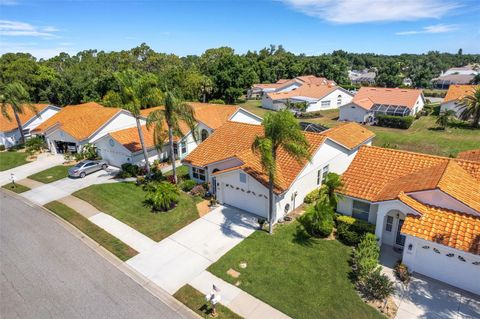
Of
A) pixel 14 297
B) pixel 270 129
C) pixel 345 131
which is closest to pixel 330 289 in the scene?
pixel 270 129

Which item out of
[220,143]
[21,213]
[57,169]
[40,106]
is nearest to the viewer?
[21,213]

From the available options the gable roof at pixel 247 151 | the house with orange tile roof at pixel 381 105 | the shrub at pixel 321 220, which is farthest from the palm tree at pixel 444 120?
the shrub at pixel 321 220

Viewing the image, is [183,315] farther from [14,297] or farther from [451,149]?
[451,149]

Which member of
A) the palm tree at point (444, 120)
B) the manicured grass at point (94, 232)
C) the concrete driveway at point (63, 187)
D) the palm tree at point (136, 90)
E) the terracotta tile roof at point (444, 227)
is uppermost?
the palm tree at point (136, 90)

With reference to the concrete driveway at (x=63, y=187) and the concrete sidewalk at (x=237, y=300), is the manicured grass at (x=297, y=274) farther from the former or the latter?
the concrete driveway at (x=63, y=187)

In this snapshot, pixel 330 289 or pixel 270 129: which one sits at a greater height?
pixel 270 129

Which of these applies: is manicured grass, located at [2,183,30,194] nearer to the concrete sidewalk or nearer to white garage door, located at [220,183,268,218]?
white garage door, located at [220,183,268,218]

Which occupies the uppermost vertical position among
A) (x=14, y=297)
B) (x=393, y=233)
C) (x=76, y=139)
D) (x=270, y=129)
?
(x=270, y=129)
